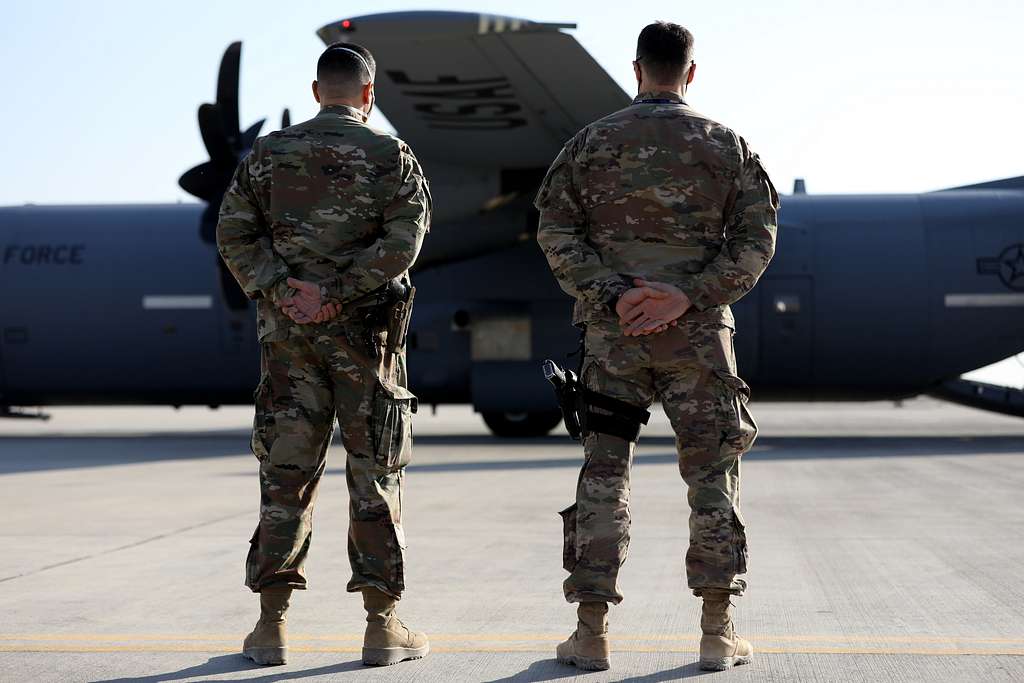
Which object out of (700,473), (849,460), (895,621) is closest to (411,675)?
(700,473)

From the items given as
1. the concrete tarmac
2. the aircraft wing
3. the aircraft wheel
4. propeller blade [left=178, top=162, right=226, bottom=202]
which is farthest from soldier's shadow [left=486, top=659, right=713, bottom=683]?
the aircraft wheel

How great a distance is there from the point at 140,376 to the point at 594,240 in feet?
43.4

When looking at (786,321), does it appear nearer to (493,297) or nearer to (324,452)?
(493,297)

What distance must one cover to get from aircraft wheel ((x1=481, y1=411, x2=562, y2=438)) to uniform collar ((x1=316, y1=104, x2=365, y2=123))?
12.6 meters

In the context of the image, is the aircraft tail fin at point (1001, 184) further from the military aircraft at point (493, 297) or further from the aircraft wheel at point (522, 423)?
the aircraft wheel at point (522, 423)

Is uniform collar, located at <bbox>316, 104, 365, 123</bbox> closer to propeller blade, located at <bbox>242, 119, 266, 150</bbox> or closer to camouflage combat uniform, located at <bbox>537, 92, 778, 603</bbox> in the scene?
camouflage combat uniform, located at <bbox>537, 92, 778, 603</bbox>

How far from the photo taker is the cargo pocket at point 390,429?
13.6 feet

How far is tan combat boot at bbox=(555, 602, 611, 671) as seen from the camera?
401cm

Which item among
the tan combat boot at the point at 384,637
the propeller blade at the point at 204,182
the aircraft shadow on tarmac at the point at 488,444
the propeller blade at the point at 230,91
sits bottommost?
the aircraft shadow on tarmac at the point at 488,444

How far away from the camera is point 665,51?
4160mm

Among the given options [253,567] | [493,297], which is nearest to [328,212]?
[253,567]

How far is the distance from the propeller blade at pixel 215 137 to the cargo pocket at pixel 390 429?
10630 mm

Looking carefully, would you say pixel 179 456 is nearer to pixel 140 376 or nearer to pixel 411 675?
pixel 140 376

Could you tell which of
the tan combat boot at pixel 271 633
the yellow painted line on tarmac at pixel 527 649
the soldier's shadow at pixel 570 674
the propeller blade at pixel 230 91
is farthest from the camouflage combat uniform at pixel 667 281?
the propeller blade at pixel 230 91
